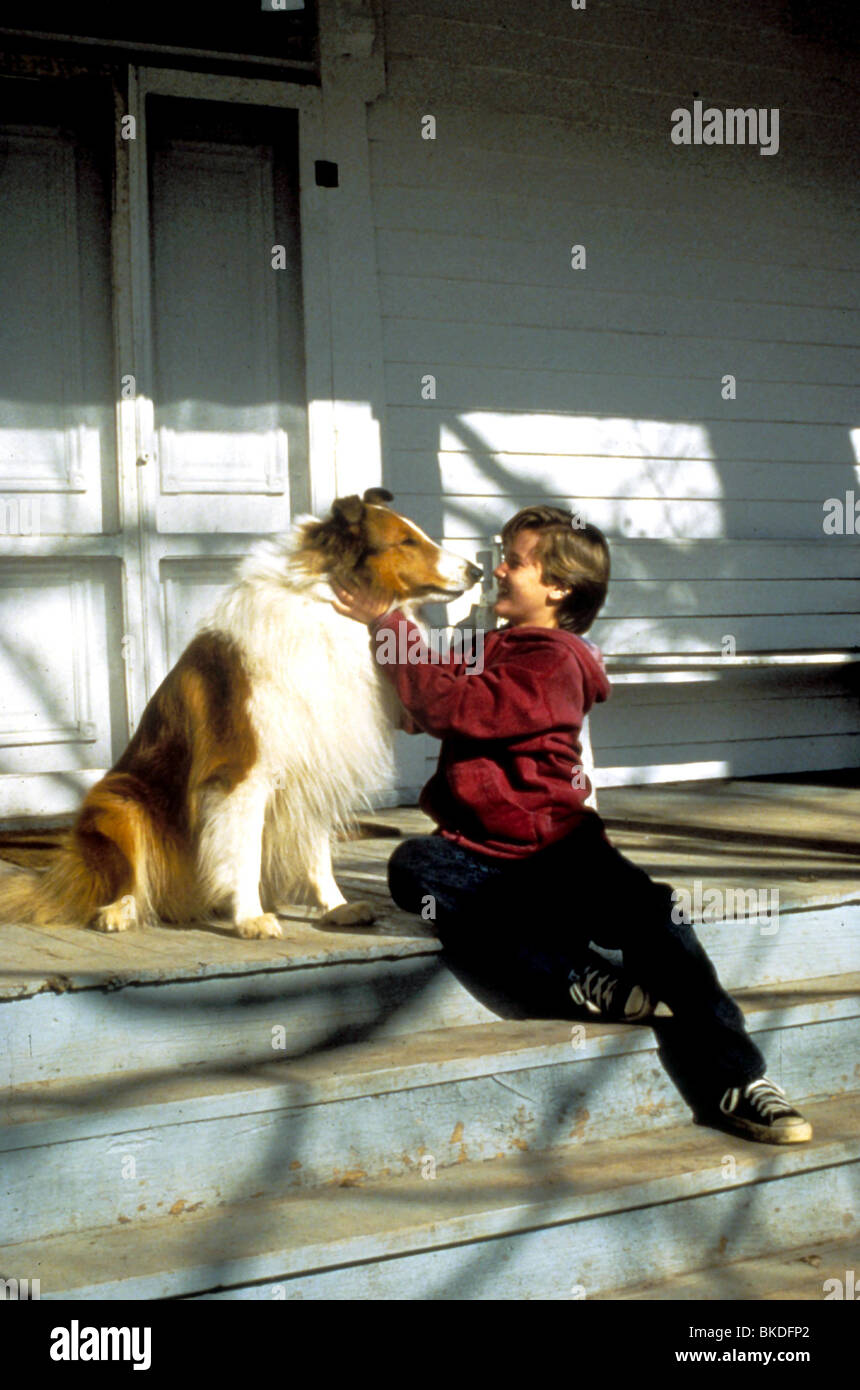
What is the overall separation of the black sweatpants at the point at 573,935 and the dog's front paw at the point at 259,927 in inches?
11.9

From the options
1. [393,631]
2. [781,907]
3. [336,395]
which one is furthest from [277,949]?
[336,395]

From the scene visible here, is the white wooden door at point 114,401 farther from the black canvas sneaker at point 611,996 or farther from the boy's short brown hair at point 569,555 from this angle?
the black canvas sneaker at point 611,996

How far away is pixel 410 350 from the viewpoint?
568 centimetres

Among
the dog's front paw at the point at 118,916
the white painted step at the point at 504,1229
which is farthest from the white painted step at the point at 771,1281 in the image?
the dog's front paw at the point at 118,916

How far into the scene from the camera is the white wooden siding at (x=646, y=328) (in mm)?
5742

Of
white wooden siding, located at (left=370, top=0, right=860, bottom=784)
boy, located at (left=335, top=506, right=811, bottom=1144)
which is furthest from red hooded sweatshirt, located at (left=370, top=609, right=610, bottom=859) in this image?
white wooden siding, located at (left=370, top=0, right=860, bottom=784)

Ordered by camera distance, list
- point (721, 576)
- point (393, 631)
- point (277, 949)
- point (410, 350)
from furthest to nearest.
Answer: point (721, 576) → point (410, 350) → point (393, 631) → point (277, 949)

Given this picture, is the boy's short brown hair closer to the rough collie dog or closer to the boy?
the boy

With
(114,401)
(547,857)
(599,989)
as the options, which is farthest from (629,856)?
(114,401)

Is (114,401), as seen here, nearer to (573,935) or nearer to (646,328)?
(646,328)

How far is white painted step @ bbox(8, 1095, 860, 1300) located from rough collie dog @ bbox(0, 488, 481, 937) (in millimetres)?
745

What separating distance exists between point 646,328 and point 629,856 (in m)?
2.80

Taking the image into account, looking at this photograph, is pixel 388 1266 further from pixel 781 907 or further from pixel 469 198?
pixel 469 198

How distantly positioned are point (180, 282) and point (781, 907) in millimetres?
3262
